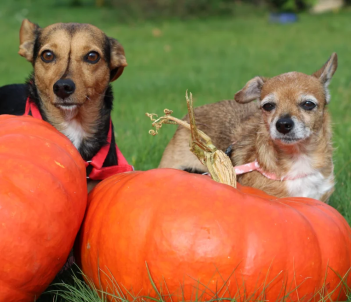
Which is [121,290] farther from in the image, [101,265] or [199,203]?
[199,203]

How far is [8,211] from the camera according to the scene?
215cm

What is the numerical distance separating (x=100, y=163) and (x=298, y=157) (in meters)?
1.40

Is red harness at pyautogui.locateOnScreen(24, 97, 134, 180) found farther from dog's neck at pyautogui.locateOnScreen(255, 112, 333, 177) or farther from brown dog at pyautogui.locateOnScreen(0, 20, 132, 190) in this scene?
dog's neck at pyautogui.locateOnScreen(255, 112, 333, 177)

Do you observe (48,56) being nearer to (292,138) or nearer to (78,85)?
(78,85)

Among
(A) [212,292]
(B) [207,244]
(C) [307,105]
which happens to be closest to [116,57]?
(C) [307,105]

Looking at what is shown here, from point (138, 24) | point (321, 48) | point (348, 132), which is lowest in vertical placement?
point (138, 24)

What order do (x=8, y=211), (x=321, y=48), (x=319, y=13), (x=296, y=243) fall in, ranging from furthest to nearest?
(x=319, y=13) → (x=321, y=48) → (x=296, y=243) → (x=8, y=211)

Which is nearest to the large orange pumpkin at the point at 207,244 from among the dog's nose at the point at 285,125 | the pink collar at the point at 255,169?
the dog's nose at the point at 285,125

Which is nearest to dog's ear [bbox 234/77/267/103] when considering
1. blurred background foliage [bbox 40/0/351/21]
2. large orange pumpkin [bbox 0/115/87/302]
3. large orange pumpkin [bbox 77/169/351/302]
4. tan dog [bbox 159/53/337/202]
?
tan dog [bbox 159/53/337/202]

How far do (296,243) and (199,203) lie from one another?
473 mm

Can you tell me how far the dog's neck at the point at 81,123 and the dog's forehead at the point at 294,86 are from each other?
4.11 ft

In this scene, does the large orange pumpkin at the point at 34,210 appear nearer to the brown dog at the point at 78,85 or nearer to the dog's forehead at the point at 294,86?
the brown dog at the point at 78,85

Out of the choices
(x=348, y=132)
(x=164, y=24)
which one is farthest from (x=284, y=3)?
(x=348, y=132)

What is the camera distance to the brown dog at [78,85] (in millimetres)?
3623
